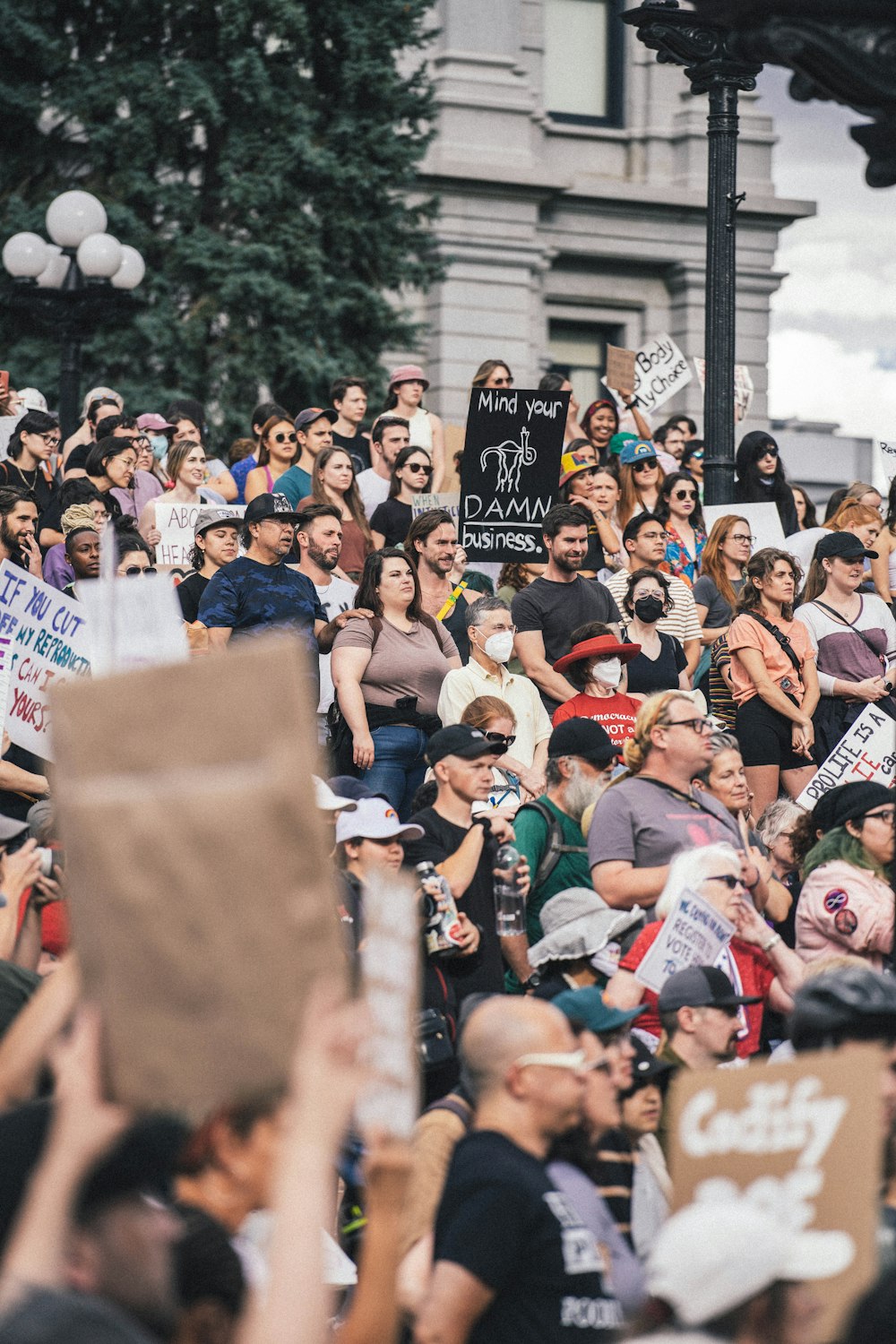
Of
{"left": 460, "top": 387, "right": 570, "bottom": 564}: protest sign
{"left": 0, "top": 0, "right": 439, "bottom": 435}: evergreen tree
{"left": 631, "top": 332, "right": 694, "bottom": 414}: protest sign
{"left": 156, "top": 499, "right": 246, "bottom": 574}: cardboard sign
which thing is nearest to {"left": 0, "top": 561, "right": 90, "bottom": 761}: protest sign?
{"left": 156, "top": 499, "right": 246, "bottom": 574}: cardboard sign

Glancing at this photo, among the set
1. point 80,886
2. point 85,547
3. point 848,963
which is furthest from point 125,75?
point 80,886

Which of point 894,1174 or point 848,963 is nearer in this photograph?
point 894,1174

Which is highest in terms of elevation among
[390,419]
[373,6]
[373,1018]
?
[373,6]

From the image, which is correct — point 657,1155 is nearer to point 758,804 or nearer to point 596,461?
point 758,804

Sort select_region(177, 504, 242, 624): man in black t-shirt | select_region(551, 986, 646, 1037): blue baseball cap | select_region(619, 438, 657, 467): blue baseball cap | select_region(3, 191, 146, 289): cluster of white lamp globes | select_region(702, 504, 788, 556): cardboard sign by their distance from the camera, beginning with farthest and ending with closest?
select_region(3, 191, 146, 289): cluster of white lamp globes < select_region(619, 438, 657, 467): blue baseball cap < select_region(702, 504, 788, 556): cardboard sign < select_region(177, 504, 242, 624): man in black t-shirt < select_region(551, 986, 646, 1037): blue baseball cap

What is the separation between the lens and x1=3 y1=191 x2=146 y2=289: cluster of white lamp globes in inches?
607

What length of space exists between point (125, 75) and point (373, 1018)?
2023 centimetres

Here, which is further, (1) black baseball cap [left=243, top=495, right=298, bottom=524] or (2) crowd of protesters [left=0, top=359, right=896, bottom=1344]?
(1) black baseball cap [left=243, top=495, right=298, bottom=524]

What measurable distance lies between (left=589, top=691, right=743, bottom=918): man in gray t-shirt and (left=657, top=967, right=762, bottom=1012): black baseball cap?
31.6 inches

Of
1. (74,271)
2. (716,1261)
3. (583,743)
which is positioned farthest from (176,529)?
(716,1261)

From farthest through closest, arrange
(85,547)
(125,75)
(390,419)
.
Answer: (125,75), (390,419), (85,547)

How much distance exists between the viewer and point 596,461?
14109 millimetres

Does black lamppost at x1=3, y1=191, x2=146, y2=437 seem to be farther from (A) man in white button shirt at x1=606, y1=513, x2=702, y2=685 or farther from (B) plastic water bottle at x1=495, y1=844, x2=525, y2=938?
(B) plastic water bottle at x1=495, y1=844, x2=525, y2=938

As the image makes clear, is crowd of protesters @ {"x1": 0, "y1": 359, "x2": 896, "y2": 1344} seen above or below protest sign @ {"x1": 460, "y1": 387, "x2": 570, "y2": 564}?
below
